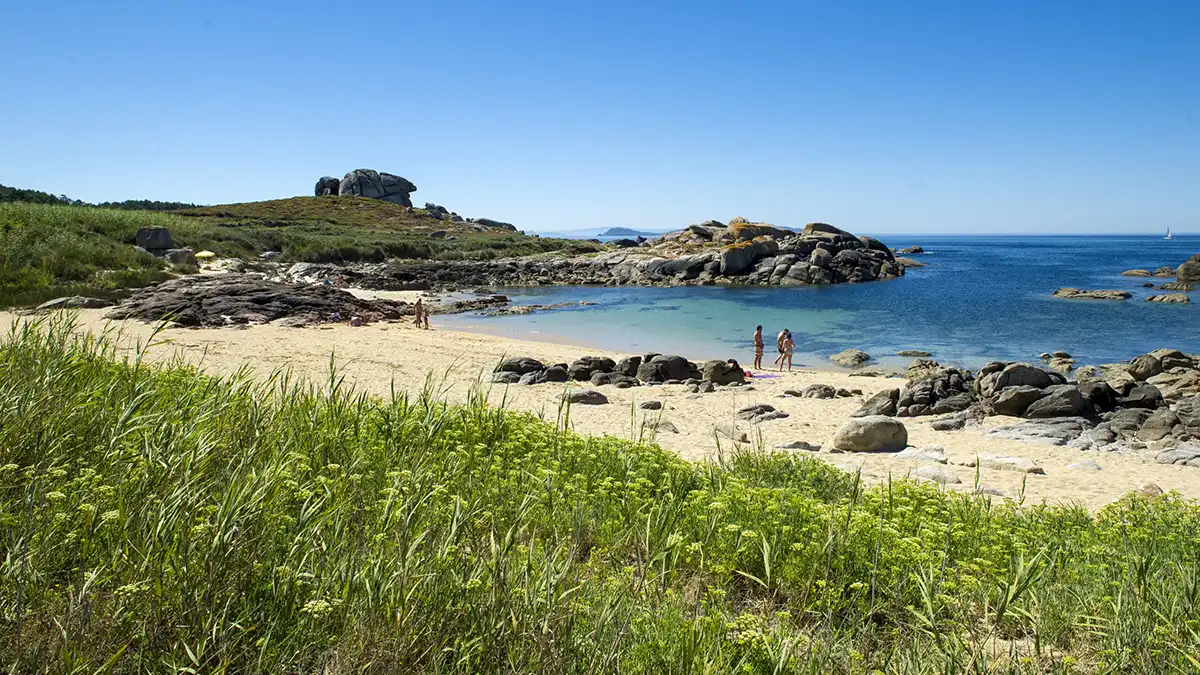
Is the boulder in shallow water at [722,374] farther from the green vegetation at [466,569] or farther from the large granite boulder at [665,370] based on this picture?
the green vegetation at [466,569]

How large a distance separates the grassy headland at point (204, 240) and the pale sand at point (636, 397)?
5.09 metres

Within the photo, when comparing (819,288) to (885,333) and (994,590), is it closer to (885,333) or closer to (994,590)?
(885,333)

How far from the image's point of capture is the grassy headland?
27500 millimetres

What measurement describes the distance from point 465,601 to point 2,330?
19.8m

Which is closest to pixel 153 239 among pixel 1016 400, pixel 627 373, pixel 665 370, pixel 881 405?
pixel 627 373

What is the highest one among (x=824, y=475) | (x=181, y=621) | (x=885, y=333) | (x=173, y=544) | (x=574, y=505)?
(x=173, y=544)

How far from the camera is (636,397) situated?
56.4 feet

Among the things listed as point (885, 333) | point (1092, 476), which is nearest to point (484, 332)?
point (885, 333)

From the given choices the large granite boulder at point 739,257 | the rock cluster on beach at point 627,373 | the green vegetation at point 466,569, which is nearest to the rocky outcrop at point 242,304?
the rock cluster on beach at point 627,373

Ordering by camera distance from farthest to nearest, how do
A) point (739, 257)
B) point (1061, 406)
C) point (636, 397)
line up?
point (739, 257) → point (636, 397) → point (1061, 406)

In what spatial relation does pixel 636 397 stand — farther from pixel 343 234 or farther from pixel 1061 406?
pixel 343 234

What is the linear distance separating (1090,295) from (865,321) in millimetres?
20358

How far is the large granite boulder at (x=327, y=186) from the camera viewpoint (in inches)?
4719

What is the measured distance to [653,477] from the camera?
21.7 ft
